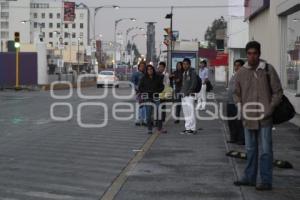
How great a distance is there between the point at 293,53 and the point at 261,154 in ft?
36.4

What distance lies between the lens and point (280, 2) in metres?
19.8

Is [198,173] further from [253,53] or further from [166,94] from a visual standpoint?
[166,94]

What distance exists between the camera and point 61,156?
12.0 m

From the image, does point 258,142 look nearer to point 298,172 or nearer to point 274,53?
point 298,172

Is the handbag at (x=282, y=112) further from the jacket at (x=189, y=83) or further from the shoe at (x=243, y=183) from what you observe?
the jacket at (x=189, y=83)

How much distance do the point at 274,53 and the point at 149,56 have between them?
27.9 meters

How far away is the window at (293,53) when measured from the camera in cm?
1856

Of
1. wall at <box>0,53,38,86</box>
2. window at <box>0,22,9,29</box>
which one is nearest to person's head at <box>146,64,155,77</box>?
wall at <box>0,53,38,86</box>

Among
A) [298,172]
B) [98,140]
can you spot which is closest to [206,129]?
[98,140]

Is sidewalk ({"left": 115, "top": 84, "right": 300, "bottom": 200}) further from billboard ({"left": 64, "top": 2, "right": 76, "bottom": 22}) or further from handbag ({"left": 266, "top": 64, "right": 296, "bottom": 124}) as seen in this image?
billboard ({"left": 64, "top": 2, "right": 76, "bottom": 22})

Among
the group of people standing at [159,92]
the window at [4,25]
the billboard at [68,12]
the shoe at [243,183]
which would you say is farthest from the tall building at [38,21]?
the shoe at [243,183]

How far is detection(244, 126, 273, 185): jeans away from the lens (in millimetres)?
8555

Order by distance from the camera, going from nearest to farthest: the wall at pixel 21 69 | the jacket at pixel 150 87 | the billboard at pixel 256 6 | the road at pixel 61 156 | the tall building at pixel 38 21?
the road at pixel 61 156 < the jacket at pixel 150 87 < the billboard at pixel 256 6 < the wall at pixel 21 69 < the tall building at pixel 38 21

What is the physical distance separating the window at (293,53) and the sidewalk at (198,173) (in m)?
3.98
